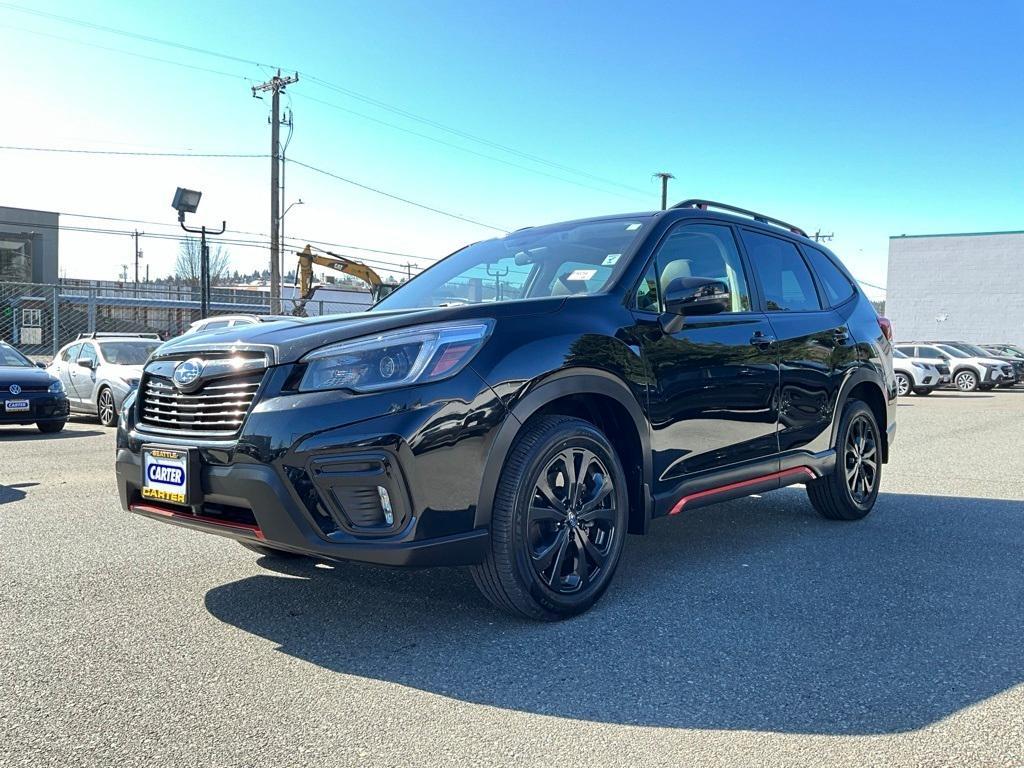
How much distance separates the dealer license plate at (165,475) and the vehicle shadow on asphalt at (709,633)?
604mm

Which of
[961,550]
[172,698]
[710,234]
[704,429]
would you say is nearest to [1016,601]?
[961,550]

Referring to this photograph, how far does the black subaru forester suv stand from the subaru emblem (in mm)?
11

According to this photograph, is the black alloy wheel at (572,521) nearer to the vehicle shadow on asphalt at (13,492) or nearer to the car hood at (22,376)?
the vehicle shadow on asphalt at (13,492)

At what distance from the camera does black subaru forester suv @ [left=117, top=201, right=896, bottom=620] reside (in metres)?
3.06

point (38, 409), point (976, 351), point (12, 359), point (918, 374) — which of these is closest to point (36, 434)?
point (38, 409)

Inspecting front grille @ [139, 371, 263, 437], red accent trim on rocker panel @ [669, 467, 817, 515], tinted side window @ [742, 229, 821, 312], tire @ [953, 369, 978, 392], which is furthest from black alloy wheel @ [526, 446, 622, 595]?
tire @ [953, 369, 978, 392]

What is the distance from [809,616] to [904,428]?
10.9m

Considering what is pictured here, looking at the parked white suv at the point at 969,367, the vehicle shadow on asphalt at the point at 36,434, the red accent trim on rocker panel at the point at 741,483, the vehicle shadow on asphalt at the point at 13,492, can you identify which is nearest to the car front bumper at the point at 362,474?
the red accent trim on rocker panel at the point at 741,483

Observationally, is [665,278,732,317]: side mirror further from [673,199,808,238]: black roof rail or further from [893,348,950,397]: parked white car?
[893,348,950,397]: parked white car

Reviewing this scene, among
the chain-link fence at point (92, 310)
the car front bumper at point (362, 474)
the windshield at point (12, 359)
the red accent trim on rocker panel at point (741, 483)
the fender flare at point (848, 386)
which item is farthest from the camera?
the chain-link fence at point (92, 310)

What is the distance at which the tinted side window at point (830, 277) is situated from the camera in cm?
569

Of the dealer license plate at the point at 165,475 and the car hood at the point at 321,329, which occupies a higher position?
the car hood at the point at 321,329

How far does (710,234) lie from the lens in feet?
15.5

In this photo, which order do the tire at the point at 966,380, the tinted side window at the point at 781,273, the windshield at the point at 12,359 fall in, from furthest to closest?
the tire at the point at 966,380
the windshield at the point at 12,359
the tinted side window at the point at 781,273
